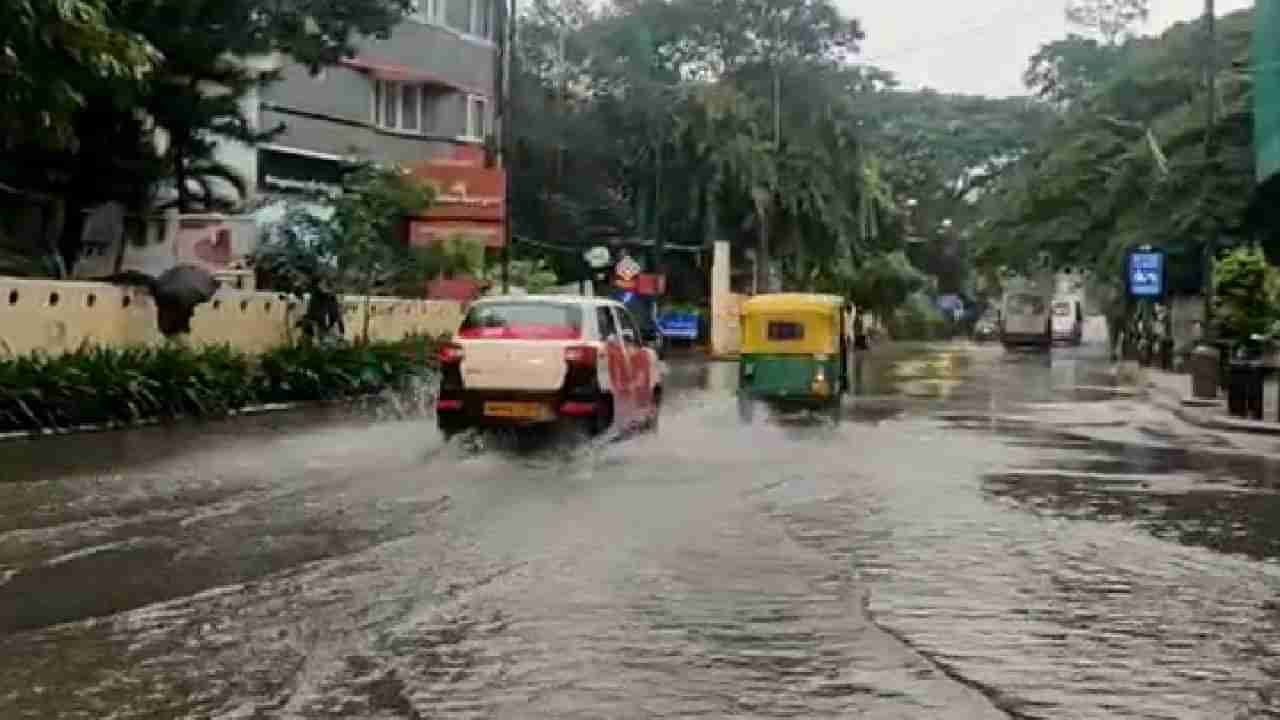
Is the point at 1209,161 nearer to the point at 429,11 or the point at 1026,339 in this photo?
the point at 429,11

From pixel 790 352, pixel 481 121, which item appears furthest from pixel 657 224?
pixel 790 352

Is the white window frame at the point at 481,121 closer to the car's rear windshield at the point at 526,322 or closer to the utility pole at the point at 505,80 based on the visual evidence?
the utility pole at the point at 505,80

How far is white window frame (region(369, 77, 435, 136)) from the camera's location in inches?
1786

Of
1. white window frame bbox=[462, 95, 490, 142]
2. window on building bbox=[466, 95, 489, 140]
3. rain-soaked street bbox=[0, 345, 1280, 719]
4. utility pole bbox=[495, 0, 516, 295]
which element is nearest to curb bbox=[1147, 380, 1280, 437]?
rain-soaked street bbox=[0, 345, 1280, 719]

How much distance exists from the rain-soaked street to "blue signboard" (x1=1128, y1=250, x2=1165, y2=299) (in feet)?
96.1

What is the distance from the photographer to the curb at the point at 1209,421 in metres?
25.6

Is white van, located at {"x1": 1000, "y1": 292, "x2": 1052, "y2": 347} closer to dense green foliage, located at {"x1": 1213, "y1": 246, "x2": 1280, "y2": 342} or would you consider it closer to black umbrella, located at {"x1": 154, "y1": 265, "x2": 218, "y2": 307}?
dense green foliage, located at {"x1": 1213, "y1": 246, "x2": 1280, "y2": 342}

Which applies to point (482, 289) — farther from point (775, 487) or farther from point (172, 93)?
point (775, 487)

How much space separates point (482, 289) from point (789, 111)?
2068 centimetres

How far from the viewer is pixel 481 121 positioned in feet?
164

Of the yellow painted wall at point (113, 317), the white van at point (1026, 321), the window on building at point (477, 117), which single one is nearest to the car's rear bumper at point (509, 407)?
the yellow painted wall at point (113, 317)

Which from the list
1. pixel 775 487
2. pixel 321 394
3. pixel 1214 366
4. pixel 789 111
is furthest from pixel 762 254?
pixel 775 487

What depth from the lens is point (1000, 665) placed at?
8055 millimetres

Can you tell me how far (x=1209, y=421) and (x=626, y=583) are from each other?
63.5 ft
